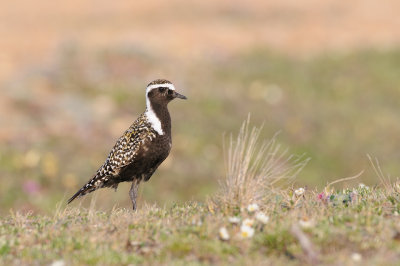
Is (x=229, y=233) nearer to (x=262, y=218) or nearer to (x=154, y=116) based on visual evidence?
(x=262, y=218)

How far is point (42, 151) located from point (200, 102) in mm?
7196

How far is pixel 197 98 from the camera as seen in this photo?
960 inches

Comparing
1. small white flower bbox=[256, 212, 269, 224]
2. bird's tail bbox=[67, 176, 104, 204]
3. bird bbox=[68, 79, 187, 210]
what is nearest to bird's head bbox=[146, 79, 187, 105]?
bird bbox=[68, 79, 187, 210]

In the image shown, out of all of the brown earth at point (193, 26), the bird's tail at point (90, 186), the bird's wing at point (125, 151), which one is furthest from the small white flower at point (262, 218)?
the brown earth at point (193, 26)

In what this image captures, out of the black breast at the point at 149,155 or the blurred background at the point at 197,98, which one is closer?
the black breast at the point at 149,155

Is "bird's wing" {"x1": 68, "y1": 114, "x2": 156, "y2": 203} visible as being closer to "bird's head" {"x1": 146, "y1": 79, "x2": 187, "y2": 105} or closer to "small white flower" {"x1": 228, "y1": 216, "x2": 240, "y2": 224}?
"bird's head" {"x1": 146, "y1": 79, "x2": 187, "y2": 105}

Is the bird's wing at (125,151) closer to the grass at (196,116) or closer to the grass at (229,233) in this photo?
the grass at (229,233)

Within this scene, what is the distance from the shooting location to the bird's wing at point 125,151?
9.90 m

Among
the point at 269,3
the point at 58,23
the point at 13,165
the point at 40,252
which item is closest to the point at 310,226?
the point at 40,252

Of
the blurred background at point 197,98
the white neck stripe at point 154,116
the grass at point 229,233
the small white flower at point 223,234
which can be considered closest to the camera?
the grass at point 229,233

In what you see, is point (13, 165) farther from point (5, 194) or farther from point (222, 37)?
point (222, 37)

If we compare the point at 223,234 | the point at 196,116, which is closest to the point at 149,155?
the point at 223,234

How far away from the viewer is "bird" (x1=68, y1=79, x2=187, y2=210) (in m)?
9.87

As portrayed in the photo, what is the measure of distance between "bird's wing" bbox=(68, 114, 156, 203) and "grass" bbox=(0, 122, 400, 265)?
5.75ft
